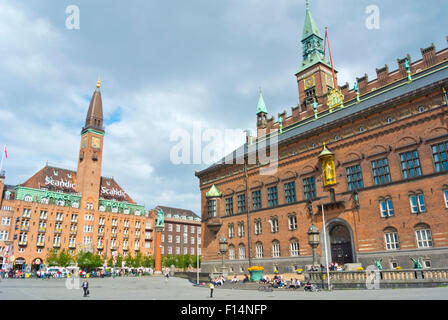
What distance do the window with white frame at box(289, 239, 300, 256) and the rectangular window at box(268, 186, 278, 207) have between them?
18.8 ft

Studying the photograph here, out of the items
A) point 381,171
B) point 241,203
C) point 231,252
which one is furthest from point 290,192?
point 231,252

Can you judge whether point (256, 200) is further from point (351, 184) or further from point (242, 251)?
point (351, 184)

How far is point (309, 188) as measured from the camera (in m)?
43.0

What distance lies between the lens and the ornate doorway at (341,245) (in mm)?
37938

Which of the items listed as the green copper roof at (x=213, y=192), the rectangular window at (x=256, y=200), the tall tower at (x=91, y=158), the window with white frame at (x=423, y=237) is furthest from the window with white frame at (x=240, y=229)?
the tall tower at (x=91, y=158)

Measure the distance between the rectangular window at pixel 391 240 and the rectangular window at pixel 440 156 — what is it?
7669mm

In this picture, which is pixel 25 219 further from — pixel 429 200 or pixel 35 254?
pixel 429 200

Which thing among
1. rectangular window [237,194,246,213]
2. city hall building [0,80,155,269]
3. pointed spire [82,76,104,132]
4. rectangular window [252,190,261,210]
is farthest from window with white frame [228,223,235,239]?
pointed spire [82,76,104,132]

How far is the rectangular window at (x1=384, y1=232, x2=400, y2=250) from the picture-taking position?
3372 cm

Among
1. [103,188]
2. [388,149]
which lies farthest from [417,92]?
[103,188]

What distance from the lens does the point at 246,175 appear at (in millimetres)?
52844

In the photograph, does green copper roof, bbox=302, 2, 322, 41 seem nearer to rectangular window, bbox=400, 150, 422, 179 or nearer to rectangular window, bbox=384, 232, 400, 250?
rectangular window, bbox=400, 150, 422, 179

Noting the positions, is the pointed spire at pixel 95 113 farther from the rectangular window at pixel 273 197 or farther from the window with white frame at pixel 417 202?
the window with white frame at pixel 417 202
